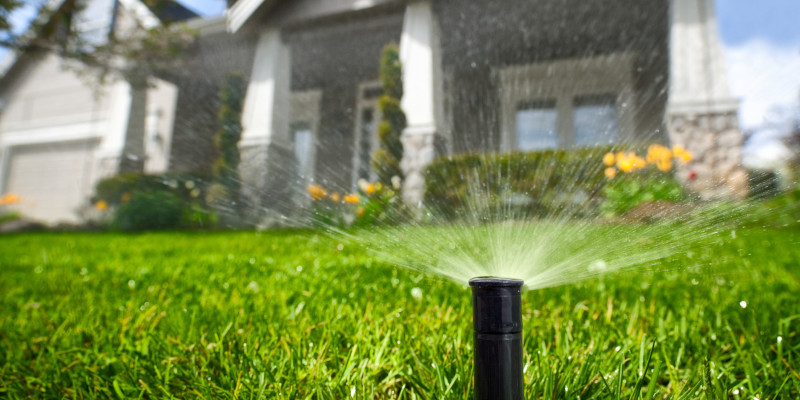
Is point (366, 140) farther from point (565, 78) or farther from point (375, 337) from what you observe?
point (375, 337)

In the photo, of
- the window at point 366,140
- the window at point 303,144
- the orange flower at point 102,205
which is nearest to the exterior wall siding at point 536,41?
the window at point 366,140

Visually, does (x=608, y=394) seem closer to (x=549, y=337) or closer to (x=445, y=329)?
(x=549, y=337)

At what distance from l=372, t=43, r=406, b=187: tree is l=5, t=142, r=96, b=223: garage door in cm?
915

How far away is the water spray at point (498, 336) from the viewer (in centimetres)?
64

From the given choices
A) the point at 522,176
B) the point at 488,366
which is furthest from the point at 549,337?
the point at 522,176

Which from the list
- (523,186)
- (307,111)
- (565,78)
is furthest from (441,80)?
(523,186)

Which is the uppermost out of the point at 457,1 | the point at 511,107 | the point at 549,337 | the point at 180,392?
the point at 457,1

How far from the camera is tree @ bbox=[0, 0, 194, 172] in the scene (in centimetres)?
720

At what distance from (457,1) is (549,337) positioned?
6.96 metres

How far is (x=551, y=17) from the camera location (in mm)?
6359

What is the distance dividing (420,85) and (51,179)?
1300 cm

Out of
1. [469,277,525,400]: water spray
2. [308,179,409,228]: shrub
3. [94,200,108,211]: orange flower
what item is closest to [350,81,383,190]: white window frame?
[308,179,409,228]: shrub

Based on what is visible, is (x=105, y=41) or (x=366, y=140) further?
(x=366, y=140)

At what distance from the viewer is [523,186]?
105 inches
